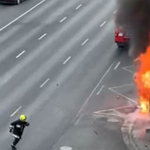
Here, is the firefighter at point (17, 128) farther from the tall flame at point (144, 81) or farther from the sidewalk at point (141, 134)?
the tall flame at point (144, 81)

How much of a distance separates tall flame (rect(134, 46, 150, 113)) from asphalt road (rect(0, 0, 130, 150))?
215cm

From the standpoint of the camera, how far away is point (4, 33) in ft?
113

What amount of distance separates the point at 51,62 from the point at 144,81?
23.0 feet

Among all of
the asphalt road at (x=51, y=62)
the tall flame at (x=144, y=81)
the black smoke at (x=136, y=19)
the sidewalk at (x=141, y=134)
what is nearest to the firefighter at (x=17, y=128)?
the asphalt road at (x=51, y=62)

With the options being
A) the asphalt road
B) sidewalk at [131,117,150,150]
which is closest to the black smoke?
sidewalk at [131,117,150,150]

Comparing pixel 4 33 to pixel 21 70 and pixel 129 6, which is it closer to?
pixel 21 70

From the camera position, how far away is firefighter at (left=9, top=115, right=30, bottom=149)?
21888mm

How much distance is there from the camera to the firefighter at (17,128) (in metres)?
21.9

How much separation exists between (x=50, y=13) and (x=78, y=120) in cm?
1506

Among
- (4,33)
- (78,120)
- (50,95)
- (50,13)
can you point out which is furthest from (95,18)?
(78,120)

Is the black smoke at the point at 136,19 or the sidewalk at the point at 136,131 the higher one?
the black smoke at the point at 136,19

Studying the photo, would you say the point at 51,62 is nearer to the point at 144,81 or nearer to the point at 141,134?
the point at 144,81

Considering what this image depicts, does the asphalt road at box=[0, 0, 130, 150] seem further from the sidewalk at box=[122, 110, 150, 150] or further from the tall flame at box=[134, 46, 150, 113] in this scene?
the tall flame at box=[134, 46, 150, 113]

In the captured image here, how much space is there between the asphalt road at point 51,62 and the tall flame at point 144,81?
7.07 feet
